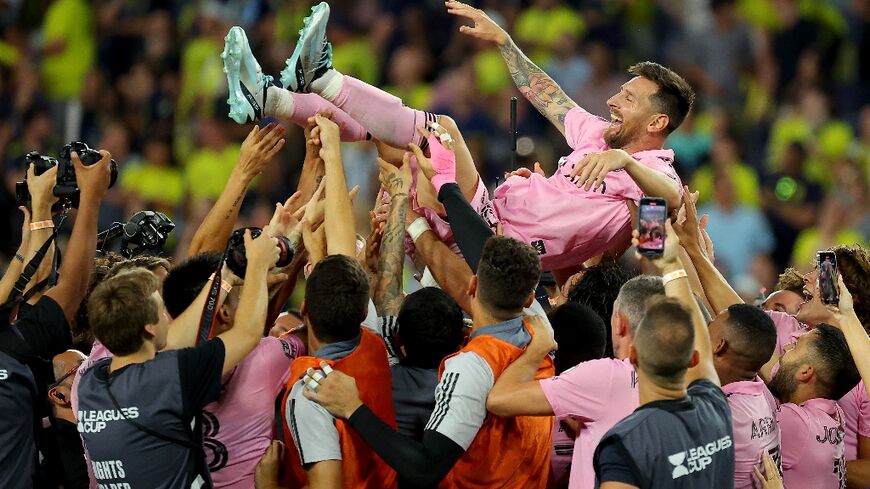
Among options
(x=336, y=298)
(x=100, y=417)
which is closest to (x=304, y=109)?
(x=336, y=298)

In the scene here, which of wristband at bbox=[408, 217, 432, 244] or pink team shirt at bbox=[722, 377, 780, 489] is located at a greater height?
wristband at bbox=[408, 217, 432, 244]

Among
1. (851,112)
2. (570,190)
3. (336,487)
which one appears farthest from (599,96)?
(336,487)

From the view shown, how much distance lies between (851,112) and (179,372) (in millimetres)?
8062

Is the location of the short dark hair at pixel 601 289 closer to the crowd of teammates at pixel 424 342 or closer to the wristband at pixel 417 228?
the crowd of teammates at pixel 424 342

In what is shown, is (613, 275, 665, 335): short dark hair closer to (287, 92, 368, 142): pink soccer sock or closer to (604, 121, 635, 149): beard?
(604, 121, 635, 149): beard

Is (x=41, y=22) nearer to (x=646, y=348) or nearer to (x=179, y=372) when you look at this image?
(x=179, y=372)

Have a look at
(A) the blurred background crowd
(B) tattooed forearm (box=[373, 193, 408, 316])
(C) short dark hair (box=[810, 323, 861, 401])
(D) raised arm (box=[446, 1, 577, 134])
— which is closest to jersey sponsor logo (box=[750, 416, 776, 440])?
(C) short dark hair (box=[810, 323, 861, 401])

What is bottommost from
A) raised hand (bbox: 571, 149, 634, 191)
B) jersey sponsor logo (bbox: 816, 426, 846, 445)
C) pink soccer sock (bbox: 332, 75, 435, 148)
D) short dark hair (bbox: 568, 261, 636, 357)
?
jersey sponsor logo (bbox: 816, 426, 846, 445)

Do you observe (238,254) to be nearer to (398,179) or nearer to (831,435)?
(398,179)

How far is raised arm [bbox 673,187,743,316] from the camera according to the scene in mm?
5125

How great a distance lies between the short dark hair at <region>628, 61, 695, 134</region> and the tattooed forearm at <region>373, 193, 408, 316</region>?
1.22 m

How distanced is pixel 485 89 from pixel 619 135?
5.69m

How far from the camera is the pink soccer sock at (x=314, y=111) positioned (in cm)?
549

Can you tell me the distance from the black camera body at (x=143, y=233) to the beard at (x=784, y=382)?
107 inches
